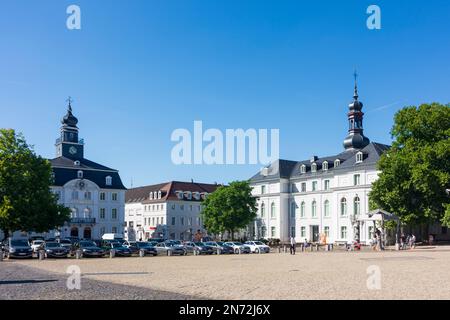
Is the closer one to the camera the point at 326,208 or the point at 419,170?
the point at 419,170

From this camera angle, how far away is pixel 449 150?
2135 inches

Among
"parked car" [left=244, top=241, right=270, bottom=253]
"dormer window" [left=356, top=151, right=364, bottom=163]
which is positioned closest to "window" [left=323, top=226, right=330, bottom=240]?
"dormer window" [left=356, top=151, right=364, bottom=163]

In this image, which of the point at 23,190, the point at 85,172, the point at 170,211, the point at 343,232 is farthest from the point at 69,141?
the point at 343,232

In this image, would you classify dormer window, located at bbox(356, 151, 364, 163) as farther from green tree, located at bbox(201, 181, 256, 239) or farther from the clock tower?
the clock tower

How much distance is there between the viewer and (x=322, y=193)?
86.8 m

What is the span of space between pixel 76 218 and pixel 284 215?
35027mm

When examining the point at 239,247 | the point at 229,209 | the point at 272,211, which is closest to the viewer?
the point at 239,247

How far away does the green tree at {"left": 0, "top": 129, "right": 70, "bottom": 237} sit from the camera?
52875mm

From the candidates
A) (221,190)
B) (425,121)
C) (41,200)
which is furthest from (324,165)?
(41,200)

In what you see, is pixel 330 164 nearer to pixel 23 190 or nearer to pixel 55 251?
pixel 23 190

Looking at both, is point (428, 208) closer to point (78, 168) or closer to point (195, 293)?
point (195, 293)

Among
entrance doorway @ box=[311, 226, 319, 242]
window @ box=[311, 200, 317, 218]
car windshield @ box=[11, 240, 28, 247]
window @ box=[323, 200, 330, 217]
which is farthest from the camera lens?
window @ box=[311, 200, 317, 218]

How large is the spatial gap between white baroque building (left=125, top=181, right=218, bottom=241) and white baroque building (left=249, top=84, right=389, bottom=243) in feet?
50.0

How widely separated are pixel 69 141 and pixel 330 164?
45.4 metres
